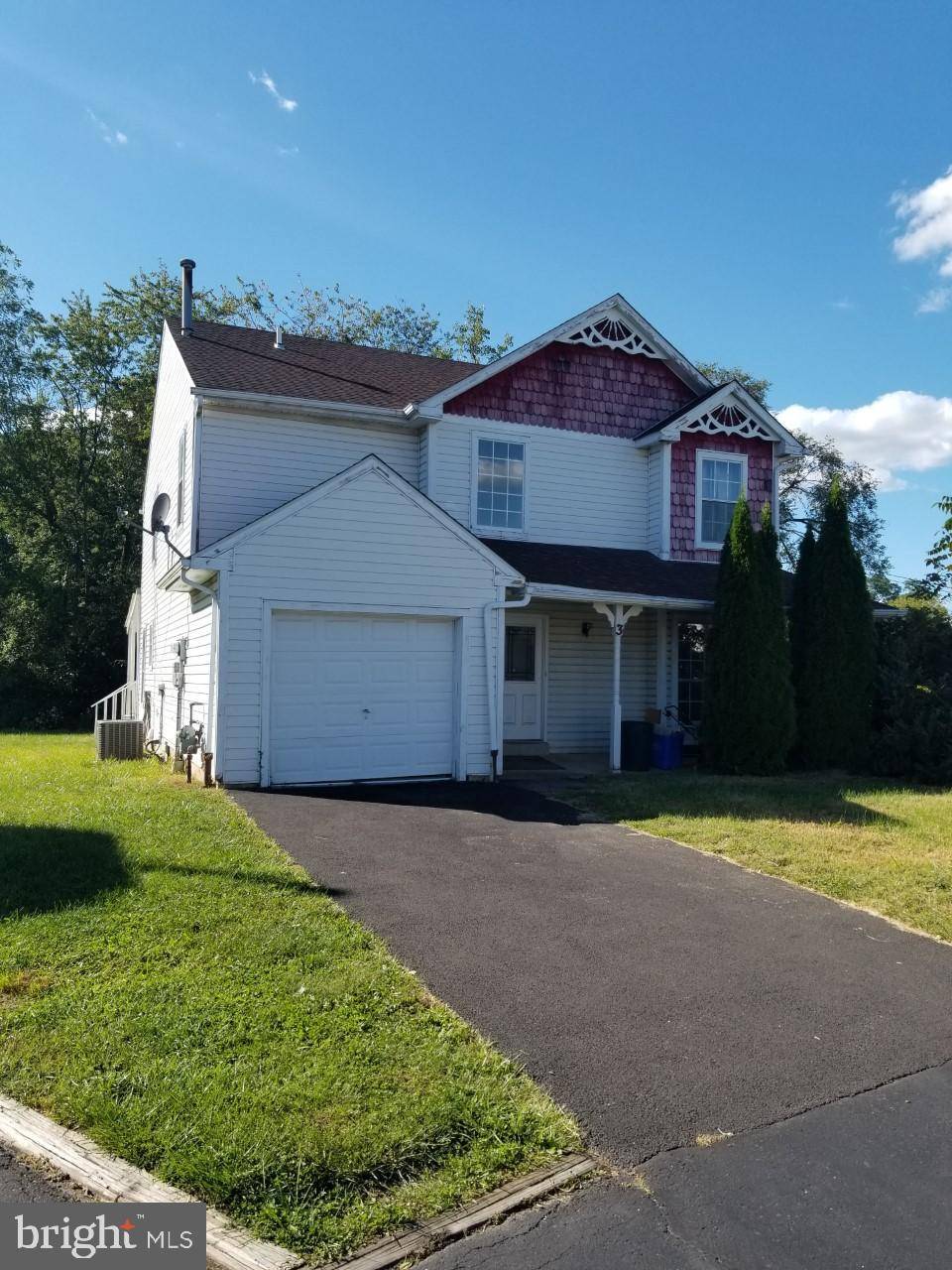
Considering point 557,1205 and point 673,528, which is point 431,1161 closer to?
point 557,1205

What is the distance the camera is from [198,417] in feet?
42.8

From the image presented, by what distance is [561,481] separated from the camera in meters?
15.7

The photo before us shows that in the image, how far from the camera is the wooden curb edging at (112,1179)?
8.76 ft

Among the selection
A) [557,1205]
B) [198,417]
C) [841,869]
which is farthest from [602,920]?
[198,417]

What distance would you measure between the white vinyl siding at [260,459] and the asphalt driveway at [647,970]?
20.1 ft

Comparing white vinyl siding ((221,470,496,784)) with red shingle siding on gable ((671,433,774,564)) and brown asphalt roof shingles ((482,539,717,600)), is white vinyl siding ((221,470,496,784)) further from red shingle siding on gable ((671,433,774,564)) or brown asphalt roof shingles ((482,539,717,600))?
red shingle siding on gable ((671,433,774,564))

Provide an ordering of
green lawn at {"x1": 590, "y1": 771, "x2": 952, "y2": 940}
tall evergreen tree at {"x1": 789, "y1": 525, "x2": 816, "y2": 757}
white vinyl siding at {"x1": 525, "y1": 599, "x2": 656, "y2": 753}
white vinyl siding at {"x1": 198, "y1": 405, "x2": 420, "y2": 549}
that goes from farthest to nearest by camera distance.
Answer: white vinyl siding at {"x1": 525, "y1": 599, "x2": 656, "y2": 753} < tall evergreen tree at {"x1": 789, "y1": 525, "x2": 816, "y2": 757} < white vinyl siding at {"x1": 198, "y1": 405, "x2": 420, "y2": 549} < green lawn at {"x1": 590, "y1": 771, "x2": 952, "y2": 940}

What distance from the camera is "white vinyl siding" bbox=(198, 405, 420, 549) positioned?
13.1 meters

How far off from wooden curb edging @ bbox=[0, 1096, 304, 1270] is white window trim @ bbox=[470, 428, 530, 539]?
12245 millimetres

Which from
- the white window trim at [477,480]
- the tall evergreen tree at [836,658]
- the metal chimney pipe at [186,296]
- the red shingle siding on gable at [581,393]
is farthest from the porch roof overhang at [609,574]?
the metal chimney pipe at [186,296]

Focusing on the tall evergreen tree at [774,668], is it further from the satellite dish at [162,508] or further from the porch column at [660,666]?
the satellite dish at [162,508]

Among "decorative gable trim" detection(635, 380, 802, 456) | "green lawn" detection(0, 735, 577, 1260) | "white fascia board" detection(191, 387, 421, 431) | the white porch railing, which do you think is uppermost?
"decorative gable trim" detection(635, 380, 802, 456)

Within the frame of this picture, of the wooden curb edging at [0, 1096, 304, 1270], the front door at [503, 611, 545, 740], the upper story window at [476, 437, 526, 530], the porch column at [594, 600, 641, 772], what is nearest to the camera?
the wooden curb edging at [0, 1096, 304, 1270]

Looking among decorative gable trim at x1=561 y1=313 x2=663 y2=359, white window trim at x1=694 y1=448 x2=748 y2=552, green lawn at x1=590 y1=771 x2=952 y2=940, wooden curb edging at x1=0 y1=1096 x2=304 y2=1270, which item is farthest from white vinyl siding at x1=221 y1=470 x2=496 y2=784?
wooden curb edging at x1=0 y1=1096 x2=304 y2=1270
